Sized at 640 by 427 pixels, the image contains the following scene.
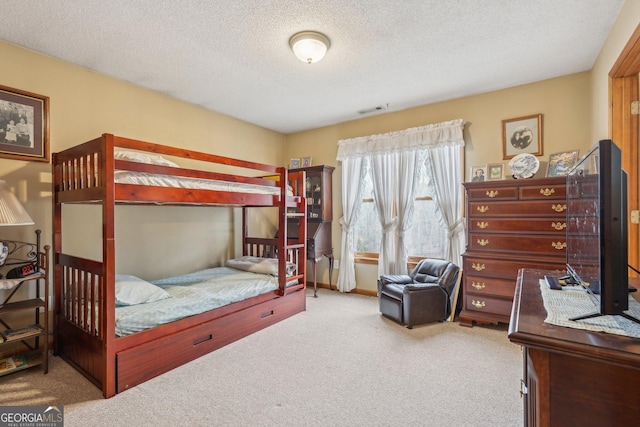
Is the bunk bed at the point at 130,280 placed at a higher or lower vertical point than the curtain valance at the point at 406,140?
lower

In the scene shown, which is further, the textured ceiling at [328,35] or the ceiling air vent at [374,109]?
the ceiling air vent at [374,109]

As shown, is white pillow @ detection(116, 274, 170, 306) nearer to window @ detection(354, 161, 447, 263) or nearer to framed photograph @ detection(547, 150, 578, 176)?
window @ detection(354, 161, 447, 263)

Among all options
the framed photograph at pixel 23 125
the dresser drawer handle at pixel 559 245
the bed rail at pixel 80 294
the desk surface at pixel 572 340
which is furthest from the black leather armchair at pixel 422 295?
the framed photograph at pixel 23 125

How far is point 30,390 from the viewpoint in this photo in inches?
81.8

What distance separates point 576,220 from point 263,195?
253 cm

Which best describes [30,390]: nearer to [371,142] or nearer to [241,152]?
[241,152]

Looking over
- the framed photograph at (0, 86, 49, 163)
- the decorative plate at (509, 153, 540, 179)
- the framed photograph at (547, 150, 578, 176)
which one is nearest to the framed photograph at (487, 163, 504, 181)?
the decorative plate at (509, 153, 540, 179)

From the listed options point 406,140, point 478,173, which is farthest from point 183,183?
point 478,173

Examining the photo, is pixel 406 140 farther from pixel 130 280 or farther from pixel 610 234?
pixel 130 280

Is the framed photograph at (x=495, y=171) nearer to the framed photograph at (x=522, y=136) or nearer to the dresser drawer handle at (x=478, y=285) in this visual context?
the framed photograph at (x=522, y=136)

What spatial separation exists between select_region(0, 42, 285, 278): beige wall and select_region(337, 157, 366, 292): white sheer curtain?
1.63 m

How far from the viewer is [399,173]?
4.25 metres

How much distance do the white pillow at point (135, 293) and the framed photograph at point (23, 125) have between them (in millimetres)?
1341

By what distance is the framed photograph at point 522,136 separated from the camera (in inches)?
131
